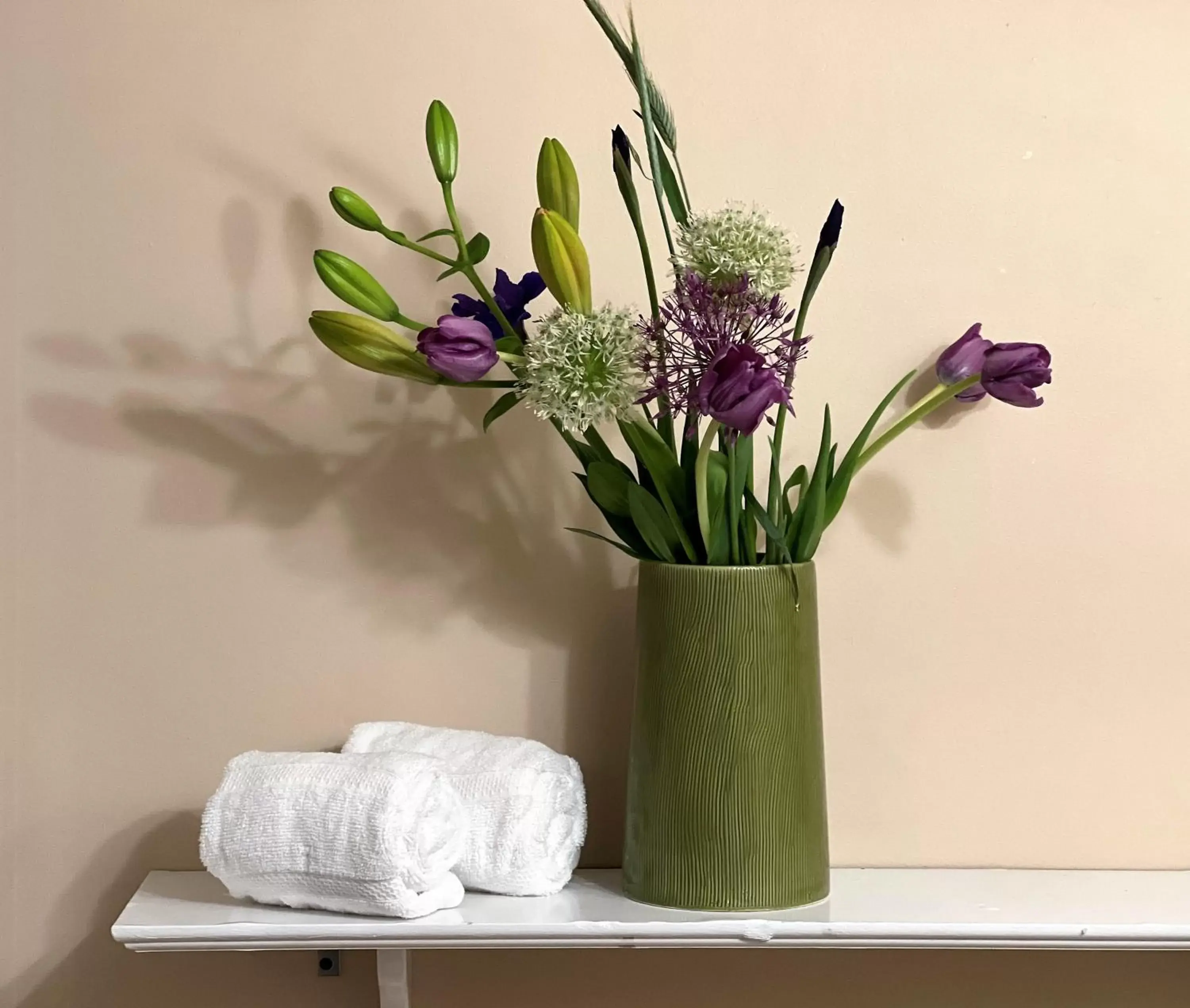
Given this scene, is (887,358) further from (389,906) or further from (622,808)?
(389,906)

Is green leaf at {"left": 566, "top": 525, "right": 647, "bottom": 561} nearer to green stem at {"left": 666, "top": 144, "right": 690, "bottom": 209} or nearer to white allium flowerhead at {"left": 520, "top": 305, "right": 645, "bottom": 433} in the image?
white allium flowerhead at {"left": 520, "top": 305, "right": 645, "bottom": 433}

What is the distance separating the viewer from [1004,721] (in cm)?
85

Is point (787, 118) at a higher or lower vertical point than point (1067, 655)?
higher

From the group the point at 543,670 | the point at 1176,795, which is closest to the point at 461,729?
the point at 543,670

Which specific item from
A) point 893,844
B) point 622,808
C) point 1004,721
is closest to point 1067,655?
point 1004,721

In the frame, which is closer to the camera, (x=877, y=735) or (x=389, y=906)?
(x=389, y=906)

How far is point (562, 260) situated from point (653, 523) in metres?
0.17

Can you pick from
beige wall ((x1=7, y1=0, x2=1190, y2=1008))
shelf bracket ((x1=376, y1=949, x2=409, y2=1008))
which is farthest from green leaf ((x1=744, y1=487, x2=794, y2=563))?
shelf bracket ((x1=376, y1=949, x2=409, y2=1008))

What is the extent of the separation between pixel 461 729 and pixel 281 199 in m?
0.40

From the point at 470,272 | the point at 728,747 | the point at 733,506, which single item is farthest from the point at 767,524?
the point at 470,272

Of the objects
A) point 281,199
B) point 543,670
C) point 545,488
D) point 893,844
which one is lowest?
point 893,844

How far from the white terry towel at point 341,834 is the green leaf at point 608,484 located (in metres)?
0.20

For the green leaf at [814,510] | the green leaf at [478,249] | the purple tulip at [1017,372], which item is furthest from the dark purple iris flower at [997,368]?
the green leaf at [478,249]

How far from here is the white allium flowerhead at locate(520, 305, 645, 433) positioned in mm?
665
